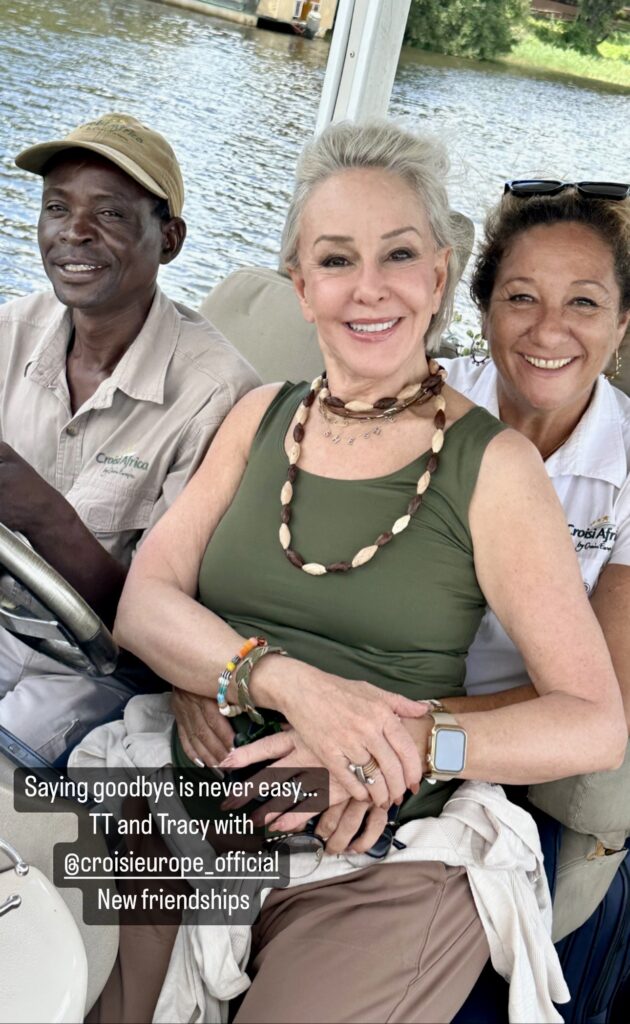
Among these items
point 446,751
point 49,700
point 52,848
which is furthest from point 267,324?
point 52,848

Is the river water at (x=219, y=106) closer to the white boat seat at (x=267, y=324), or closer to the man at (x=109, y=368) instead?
the white boat seat at (x=267, y=324)

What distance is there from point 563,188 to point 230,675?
107 cm

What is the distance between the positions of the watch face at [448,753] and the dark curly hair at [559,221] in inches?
36.7

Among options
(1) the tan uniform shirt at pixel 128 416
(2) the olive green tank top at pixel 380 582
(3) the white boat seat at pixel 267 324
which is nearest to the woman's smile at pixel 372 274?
(2) the olive green tank top at pixel 380 582

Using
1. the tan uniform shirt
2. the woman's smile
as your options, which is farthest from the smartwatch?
the tan uniform shirt

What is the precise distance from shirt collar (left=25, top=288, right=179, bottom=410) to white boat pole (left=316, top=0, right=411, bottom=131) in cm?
130

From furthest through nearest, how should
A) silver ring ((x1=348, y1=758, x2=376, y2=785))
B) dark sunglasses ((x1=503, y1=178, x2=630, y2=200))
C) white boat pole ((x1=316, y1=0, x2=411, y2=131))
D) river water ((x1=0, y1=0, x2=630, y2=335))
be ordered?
river water ((x1=0, y1=0, x2=630, y2=335)) → white boat pole ((x1=316, y1=0, x2=411, y2=131)) → dark sunglasses ((x1=503, y1=178, x2=630, y2=200)) → silver ring ((x1=348, y1=758, x2=376, y2=785))

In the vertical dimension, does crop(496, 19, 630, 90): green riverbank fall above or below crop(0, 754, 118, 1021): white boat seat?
above

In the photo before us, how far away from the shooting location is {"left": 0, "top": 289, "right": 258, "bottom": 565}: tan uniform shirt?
1912 mm

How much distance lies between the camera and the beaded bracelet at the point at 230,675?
1.51 meters

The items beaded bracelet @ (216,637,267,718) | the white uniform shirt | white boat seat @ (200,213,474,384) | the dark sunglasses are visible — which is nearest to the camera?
beaded bracelet @ (216,637,267,718)

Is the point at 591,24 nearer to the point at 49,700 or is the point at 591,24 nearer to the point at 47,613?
the point at 49,700

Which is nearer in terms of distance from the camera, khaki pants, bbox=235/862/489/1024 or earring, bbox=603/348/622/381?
khaki pants, bbox=235/862/489/1024

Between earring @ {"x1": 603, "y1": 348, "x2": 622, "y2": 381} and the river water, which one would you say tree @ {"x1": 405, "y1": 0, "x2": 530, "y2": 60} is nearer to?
the river water
